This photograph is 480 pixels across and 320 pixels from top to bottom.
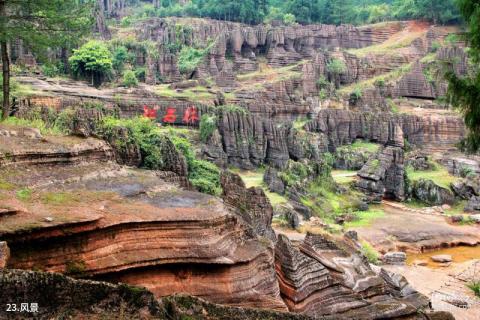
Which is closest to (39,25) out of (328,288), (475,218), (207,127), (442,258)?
(328,288)

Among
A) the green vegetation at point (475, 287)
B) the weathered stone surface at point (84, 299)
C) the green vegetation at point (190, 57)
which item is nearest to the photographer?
the weathered stone surface at point (84, 299)

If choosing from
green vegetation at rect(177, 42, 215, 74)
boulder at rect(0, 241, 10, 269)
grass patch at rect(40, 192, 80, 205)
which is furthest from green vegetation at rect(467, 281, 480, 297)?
green vegetation at rect(177, 42, 215, 74)

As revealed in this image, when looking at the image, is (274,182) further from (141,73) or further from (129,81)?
(141,73)

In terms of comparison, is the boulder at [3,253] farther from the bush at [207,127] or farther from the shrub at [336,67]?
the shrub at [336,67]

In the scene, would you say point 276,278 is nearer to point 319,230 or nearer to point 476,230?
point 319,230

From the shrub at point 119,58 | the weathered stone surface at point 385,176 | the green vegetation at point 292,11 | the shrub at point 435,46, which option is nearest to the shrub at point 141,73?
the shrub at point 119,58

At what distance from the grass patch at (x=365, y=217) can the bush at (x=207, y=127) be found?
41.0ft

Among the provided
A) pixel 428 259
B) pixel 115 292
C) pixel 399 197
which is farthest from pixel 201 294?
pixel 399 197

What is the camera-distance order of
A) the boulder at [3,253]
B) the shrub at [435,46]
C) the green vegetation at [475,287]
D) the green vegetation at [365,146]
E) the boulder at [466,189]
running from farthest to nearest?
the shrub at [435,46] < the green vegetation at [365,146] < the boulder at [466,189] < the green vegetation at [475,287] < the boulder at [3,253]

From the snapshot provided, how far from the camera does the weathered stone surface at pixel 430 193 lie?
34.2 m

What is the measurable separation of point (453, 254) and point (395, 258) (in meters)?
4.78

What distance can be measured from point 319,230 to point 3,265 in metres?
19.3

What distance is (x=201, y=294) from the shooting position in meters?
6.62

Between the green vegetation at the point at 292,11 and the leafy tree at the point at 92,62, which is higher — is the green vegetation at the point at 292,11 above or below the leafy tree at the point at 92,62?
above
